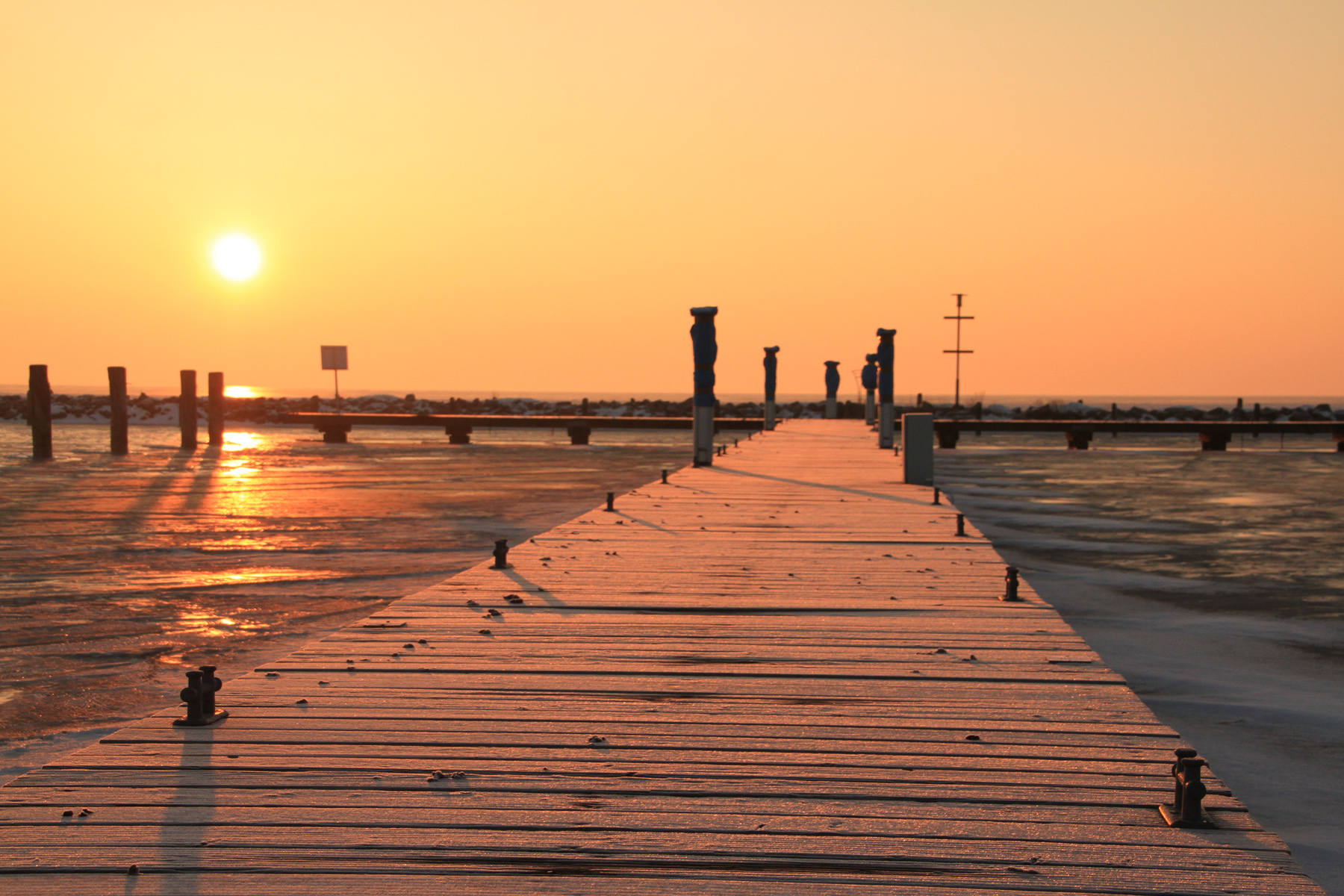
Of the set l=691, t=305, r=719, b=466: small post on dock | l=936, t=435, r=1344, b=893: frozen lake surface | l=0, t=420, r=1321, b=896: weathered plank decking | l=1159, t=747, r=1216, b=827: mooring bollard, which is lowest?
l=936, t=435, r=1344, b=893: frozen lake surface

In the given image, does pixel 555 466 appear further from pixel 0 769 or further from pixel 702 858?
pixel 702 858

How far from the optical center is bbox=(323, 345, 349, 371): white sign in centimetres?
3906

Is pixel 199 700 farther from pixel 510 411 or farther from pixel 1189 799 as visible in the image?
pixel 510 411

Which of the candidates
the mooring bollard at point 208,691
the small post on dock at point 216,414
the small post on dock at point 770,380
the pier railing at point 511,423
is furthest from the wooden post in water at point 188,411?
the mooring bollard at point 208,691

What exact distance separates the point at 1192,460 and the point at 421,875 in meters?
29.6

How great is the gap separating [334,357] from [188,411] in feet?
35.4

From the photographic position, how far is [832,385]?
3247cm

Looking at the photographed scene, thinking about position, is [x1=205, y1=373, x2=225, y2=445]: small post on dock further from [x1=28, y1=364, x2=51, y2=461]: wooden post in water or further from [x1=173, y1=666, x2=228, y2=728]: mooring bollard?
[x1=173, y1=666, x2=228, y2=728]: mooring bollard

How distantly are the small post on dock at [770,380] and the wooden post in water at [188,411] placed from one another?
15020 millimetres

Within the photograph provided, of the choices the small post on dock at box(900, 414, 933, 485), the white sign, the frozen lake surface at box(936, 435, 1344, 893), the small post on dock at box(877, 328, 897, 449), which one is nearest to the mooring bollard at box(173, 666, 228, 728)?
the frozen lake surface at box(936, 435, 1344, 893)

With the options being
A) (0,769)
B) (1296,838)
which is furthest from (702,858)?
(0,769)

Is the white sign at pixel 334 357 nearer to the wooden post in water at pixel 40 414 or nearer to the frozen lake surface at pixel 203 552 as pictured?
the frozen lake surface at pixel 203 552

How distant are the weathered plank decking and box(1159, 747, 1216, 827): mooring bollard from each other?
0.04 meters

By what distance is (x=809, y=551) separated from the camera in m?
7.26
